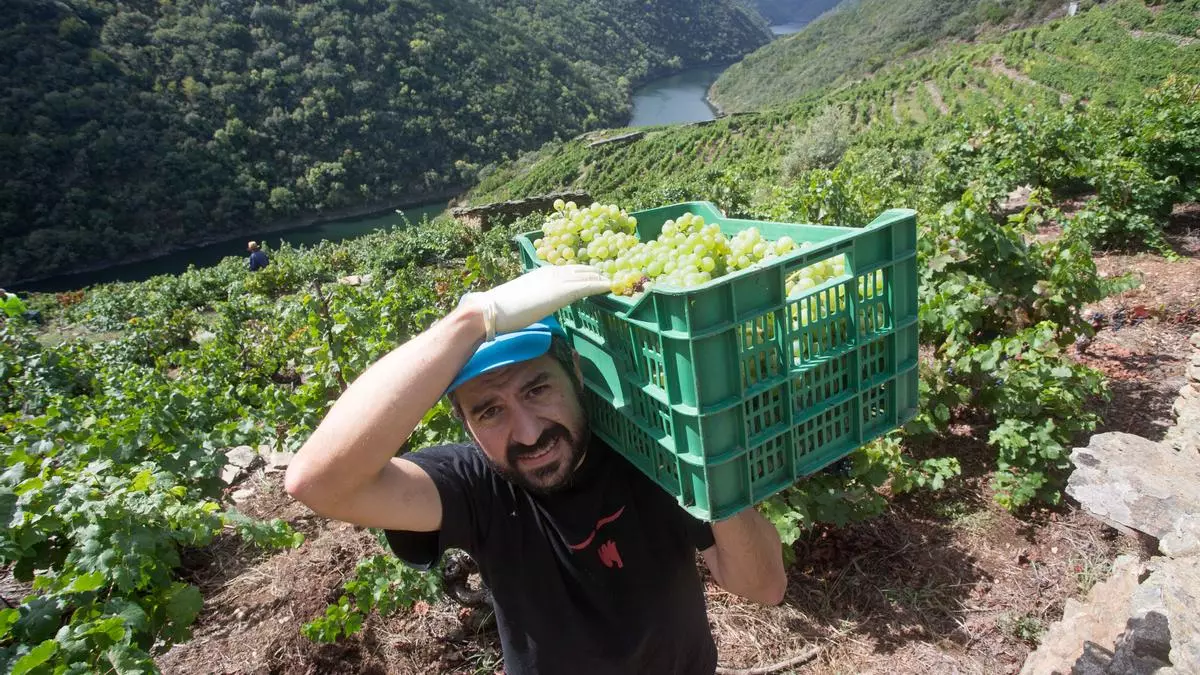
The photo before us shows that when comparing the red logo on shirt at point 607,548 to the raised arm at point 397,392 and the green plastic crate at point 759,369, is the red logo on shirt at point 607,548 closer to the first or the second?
the green plastic crate at point 759,369

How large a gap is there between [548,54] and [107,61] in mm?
64880

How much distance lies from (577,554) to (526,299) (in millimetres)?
844

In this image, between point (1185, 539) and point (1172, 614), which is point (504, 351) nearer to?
point (1172, 614)

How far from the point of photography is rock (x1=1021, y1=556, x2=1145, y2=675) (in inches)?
92.5

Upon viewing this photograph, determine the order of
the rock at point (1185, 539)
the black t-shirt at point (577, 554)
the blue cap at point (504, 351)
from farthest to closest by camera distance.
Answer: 1. the rock at point (1185, 539)
2. the black t-shirt at point (577, 554)
3. the blue cap at point (504, 351)

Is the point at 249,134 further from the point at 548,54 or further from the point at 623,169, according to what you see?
the point at 548,54

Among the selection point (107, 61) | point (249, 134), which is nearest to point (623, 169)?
point (249, 134)

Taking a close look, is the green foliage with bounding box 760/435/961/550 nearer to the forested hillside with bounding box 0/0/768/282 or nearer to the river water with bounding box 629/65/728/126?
the forested hillside with bounding box 0/0/768/282

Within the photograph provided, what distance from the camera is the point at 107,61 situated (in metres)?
61.9

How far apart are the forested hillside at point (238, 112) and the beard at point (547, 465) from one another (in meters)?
67.7

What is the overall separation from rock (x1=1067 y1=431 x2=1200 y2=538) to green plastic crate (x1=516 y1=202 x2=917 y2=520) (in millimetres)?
2132

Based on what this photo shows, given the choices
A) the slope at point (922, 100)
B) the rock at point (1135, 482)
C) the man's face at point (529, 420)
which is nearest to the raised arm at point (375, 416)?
the man's face at point (529, 420)

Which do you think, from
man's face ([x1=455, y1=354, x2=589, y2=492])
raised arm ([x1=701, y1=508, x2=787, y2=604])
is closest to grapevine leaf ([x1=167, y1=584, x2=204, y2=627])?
man's face ([x1=455, y1=354, x2=589, y2=492])

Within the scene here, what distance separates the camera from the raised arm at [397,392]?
1.43 metres
